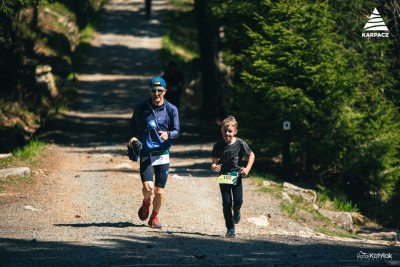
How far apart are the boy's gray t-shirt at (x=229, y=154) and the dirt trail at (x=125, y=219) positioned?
1061 mm

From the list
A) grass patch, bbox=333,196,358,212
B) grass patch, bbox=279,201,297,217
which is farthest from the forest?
grass patch, bbox=279,201,297,217

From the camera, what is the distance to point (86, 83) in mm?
38375

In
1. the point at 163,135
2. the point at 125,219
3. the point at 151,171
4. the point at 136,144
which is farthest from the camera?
the point at 125,219

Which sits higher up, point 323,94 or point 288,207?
point 323,94

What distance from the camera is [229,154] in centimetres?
1128

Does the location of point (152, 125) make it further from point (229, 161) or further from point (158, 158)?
point (229, 161)

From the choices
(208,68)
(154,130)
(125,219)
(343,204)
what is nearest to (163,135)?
(154,130)

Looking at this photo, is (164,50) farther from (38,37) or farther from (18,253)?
(18,253)

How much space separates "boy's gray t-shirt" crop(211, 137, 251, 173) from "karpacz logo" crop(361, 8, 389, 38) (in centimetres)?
930

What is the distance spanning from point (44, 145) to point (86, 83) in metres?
16.7

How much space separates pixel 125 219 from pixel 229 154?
9.43ft

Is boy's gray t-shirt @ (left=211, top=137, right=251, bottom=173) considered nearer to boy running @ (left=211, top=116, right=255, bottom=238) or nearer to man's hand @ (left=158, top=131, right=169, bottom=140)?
boy running @ (left=211, top=116, right=255, bottom=238)

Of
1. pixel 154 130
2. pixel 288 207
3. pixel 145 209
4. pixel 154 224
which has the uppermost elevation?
pixel 154 130

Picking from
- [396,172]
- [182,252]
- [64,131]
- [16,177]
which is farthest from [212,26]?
[182,252]
